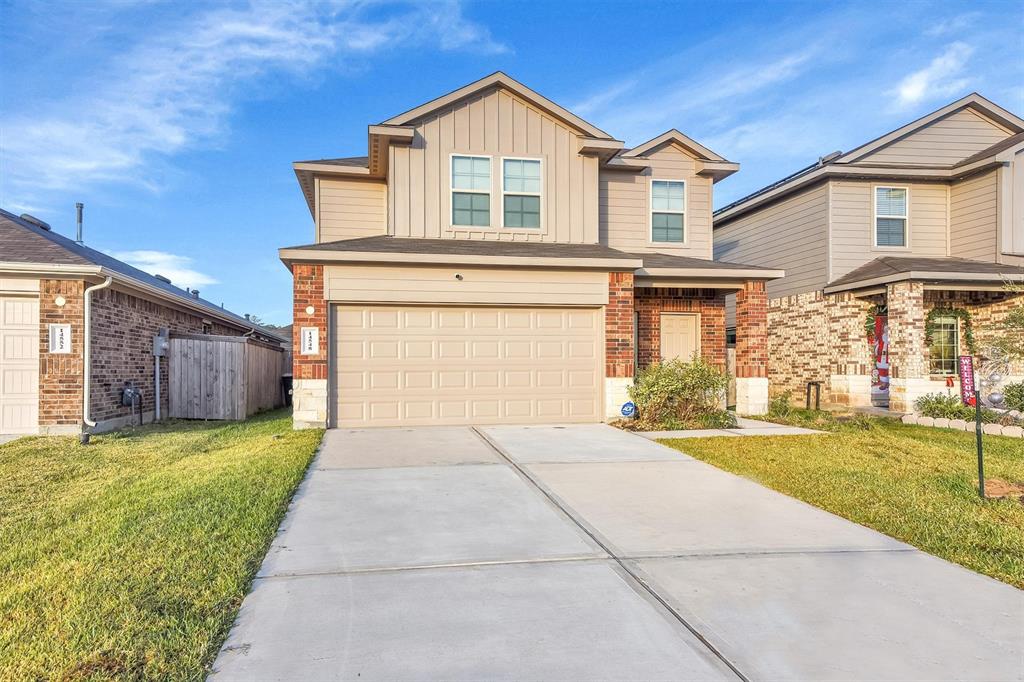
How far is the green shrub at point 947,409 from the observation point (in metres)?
10.8

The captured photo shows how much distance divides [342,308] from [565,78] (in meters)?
9.80

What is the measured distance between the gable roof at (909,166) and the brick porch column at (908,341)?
122 inches

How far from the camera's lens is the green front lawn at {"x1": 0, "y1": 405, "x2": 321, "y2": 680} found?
2652mm

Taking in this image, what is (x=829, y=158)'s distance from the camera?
48.3 ft

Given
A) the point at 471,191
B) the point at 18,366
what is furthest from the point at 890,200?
the point at 18,366

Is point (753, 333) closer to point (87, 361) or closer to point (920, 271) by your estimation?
point (920, 271)

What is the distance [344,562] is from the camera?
3850mm

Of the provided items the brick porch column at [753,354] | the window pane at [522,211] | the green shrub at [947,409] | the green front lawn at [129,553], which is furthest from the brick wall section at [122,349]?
the green shrub at [947,409]

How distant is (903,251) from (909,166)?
2.03m

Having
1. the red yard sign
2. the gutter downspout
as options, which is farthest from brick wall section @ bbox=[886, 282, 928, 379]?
the gutter downspout

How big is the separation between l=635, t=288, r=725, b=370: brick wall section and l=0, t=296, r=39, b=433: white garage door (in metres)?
11.3

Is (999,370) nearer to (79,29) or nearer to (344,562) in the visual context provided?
(344,562)

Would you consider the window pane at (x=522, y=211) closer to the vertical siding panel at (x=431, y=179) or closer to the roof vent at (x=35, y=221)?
the vertical siding panel at (x=431, y=179)

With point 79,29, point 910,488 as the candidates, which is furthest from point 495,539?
point 79,29
